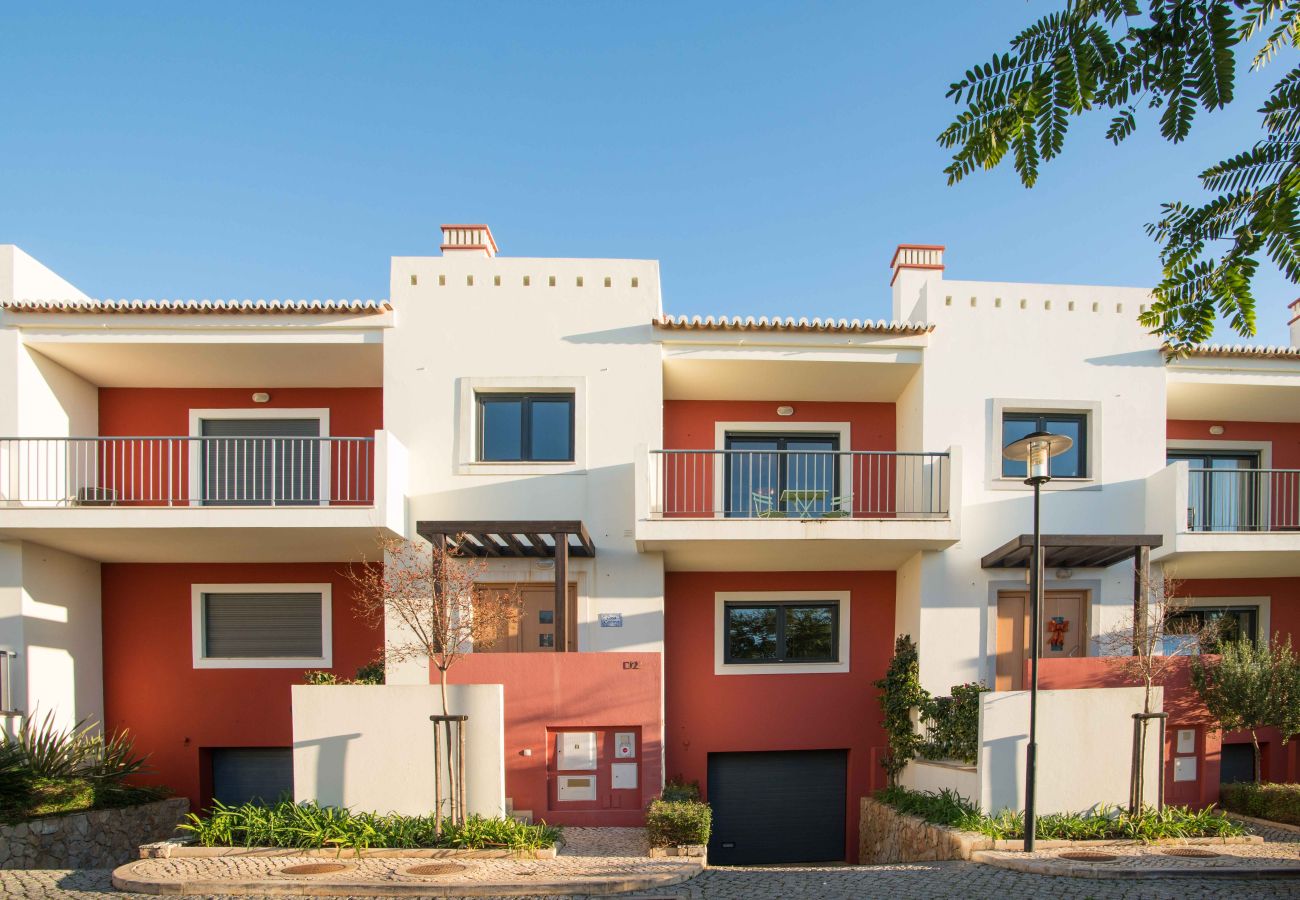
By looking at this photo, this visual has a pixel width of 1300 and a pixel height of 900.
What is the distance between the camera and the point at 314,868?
30.4 ft

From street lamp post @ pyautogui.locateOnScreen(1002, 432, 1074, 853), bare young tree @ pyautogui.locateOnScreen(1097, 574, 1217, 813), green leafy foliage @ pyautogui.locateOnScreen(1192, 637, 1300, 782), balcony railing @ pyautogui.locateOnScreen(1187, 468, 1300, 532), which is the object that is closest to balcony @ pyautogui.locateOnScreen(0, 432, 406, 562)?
street lamp post @ pyautogui.locateOnScreen(1002, 432, 1074, 853)

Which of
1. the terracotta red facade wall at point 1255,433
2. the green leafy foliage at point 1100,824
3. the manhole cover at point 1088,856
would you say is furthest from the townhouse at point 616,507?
the manhole cover at point 1088,856

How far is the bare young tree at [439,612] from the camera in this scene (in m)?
10.2

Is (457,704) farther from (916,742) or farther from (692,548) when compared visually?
(916,742)

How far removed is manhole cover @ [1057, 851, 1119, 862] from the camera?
31.3 feet

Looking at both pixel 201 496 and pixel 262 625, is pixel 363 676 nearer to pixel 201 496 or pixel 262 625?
pixel 262 625

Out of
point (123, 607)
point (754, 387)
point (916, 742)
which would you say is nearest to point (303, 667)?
point (123, 607)

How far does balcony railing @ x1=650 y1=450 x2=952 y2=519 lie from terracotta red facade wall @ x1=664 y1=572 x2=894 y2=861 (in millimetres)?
1330

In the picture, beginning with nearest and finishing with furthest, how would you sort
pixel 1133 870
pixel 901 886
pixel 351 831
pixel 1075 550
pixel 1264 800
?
pixel 901 886, pixel 1133 870, pixel 351 831, pixel 1264 800, pixel 1075 550

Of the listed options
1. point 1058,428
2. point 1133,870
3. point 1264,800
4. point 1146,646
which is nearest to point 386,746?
point 1133,870

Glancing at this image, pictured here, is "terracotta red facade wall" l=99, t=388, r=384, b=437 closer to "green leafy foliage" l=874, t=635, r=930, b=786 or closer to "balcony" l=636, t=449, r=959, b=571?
"balcony" l=636, t=449, r=959, b=571

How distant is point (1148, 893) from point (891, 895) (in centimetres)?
252

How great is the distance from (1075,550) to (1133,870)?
16.5ft

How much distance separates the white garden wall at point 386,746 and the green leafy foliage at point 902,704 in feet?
20.1
